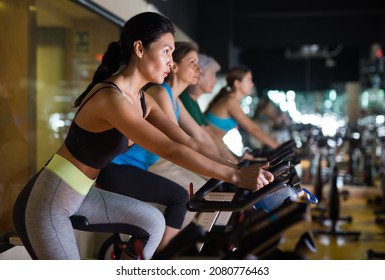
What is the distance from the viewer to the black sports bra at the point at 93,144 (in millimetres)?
2238

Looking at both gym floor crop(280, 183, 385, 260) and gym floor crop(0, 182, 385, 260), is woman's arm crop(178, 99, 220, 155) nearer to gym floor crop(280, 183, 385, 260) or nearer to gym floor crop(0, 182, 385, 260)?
gym floor crop(0, 182, 385, 260)

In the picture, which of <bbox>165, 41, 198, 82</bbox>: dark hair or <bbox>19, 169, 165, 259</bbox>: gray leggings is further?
<bbox>165, 41, 198, 82</bbox>: dark hair

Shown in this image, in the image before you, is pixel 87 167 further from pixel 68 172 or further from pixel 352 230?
pixel 352 230

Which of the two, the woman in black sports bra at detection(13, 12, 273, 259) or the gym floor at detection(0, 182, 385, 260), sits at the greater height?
the woman in black sports bra at detection(13, 12, 273, 259)

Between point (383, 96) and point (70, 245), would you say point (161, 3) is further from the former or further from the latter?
point (383, 96)

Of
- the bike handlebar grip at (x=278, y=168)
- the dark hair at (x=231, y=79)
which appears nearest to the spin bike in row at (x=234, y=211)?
the bike handlebar grip at (x=278, y=168)

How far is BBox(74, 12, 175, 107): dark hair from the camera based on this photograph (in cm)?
249

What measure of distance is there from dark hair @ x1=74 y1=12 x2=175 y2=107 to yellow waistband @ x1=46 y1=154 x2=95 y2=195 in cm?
29

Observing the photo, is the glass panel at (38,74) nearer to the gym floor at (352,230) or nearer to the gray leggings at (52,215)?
the gray leggings at (52,215)

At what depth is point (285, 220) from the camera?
1692 millimetres

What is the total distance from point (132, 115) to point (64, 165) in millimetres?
286

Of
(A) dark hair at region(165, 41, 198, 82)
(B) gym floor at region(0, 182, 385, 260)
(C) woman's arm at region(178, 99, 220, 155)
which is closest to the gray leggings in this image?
(C) woman's arm at region(178, 99, 220, 155)

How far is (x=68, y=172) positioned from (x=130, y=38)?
1.94 ft
